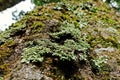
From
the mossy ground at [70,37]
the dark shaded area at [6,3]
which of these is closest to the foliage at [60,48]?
the mossy ground at [70,37]

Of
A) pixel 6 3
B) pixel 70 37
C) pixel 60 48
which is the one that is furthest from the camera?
pixel 70 37

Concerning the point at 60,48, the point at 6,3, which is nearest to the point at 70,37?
the point at 60,48

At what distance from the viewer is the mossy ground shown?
3430 mm

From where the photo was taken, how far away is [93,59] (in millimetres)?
3818

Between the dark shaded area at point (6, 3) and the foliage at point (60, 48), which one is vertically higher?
the dark shaded area at point (6, 3)

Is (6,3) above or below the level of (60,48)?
above

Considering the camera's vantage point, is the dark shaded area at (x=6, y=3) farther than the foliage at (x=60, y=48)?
Yes

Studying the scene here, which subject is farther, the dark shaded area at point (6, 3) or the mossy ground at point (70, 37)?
the dark shaded area at point (6, 3)

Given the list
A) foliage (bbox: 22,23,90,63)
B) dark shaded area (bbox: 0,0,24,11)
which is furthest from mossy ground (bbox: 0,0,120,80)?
dark shaded area (bbox: 0,0,24,11)

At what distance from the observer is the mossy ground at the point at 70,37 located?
11.3ft

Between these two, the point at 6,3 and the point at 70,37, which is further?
the point at 70,37

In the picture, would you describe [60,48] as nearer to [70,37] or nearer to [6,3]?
[70,37]

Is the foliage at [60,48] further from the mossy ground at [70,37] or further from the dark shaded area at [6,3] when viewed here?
the dark shaded area at [6,3]

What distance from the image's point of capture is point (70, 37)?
3.88 meters
